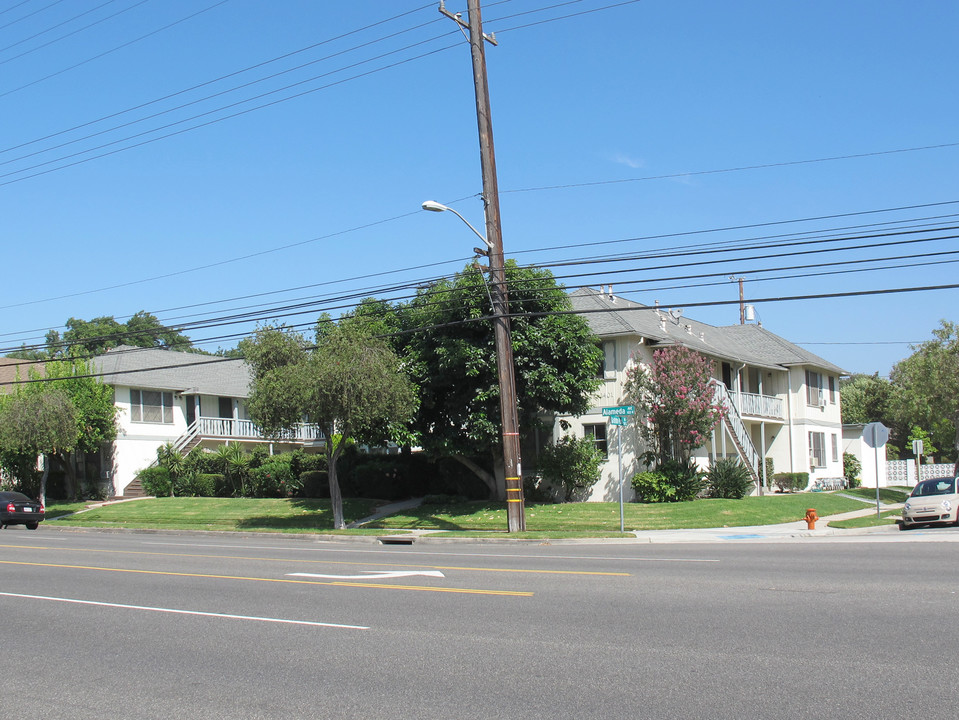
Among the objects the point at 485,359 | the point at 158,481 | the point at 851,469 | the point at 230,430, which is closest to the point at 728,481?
the point at 485,359

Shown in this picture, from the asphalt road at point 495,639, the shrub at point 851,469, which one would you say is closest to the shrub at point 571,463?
the asphalt road at point 495,639

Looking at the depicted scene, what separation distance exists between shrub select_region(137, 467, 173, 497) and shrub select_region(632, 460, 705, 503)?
22.3 m

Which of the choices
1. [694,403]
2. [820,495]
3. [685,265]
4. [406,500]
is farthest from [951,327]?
[406,500]

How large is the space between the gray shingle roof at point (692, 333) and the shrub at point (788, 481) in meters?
4.85

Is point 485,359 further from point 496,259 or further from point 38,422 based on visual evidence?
point 38,422

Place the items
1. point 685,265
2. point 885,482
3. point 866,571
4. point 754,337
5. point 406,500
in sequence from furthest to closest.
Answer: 1. point 885,482
2. point 754,337
3. point 406,500
4. point 685,265
5. point 866,571

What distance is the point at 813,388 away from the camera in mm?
41219

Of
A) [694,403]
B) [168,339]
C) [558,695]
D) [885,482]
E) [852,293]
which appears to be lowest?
[885,482]

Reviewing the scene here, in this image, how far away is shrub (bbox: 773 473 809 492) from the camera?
37.8 meters

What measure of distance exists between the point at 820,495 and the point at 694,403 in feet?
28.7

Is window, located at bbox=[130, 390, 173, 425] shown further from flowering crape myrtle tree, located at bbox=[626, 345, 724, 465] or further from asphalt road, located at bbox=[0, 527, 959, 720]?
asphalt road, located at bbox=[0, 527, 959, 720]

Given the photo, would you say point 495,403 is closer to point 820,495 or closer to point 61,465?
point 820,495

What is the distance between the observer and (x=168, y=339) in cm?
10169

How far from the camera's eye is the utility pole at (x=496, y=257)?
22562mm
